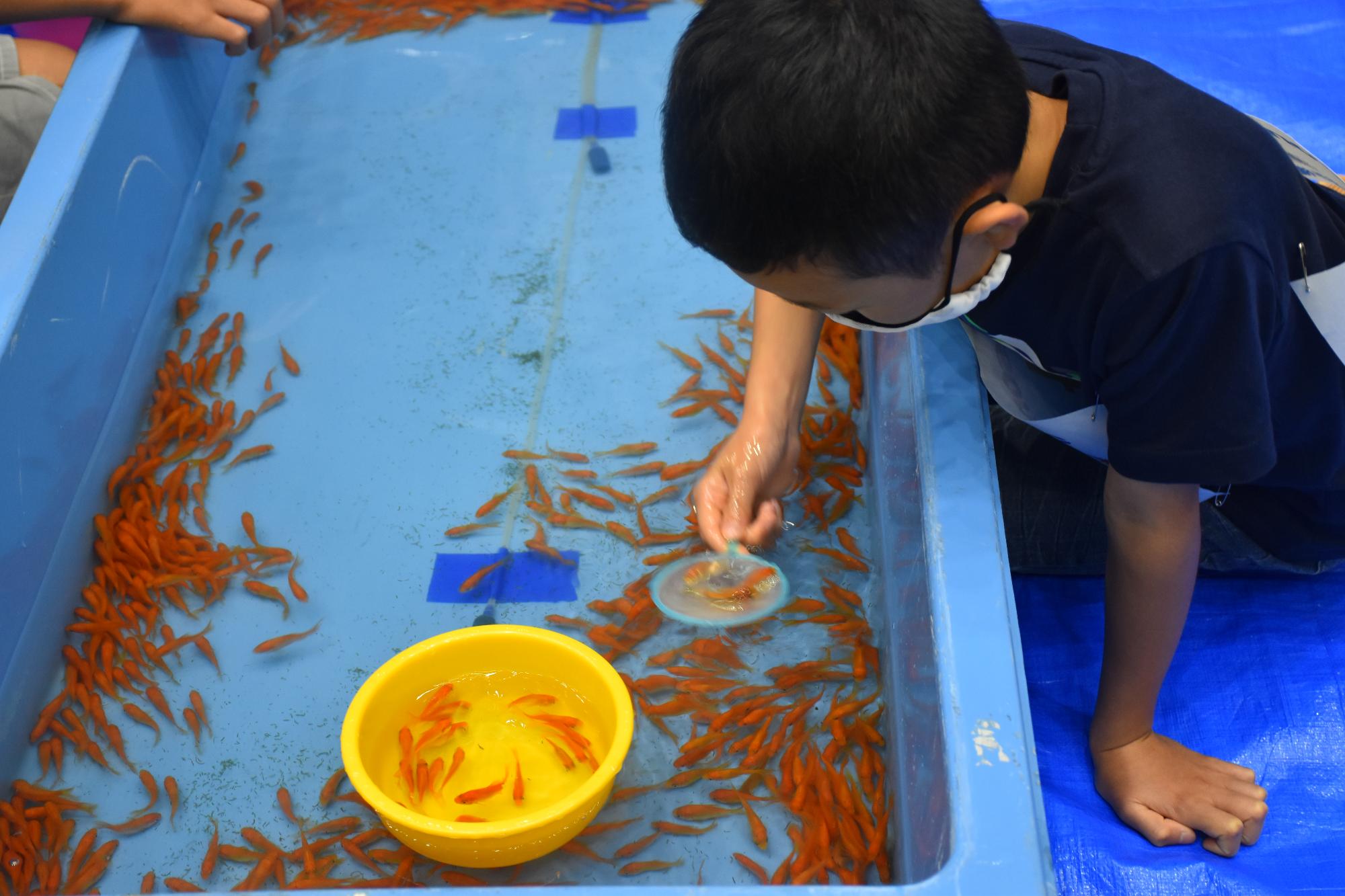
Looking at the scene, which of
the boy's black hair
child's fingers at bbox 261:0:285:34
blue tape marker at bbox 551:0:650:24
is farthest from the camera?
blue tape marker at bbox 551:0:650:24

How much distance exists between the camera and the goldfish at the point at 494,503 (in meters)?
2.33

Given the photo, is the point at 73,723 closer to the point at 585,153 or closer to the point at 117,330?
the point at 117,330

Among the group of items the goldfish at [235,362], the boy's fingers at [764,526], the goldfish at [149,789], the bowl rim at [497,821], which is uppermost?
the boy's fingers at [764,526]

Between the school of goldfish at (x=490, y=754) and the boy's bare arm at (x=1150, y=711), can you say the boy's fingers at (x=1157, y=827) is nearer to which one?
the boy's bare arm at (x=1150, y=711)

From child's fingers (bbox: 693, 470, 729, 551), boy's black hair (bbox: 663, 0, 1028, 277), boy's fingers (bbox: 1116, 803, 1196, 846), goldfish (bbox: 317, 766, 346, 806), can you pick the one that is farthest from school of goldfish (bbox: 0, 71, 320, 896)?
boy's fingers (bbox: 1116, 803, 1196, 846)

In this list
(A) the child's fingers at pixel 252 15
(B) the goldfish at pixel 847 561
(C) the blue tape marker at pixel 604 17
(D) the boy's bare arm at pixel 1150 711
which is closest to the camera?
(D) the boy's bare arm at pixel 1150 711

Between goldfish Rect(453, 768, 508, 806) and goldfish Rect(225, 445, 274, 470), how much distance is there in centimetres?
97

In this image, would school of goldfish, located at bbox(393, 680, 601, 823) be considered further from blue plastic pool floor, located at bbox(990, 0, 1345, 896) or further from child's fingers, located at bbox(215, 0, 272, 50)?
child's fingers, located at bbox(215, 0, 272, 50)

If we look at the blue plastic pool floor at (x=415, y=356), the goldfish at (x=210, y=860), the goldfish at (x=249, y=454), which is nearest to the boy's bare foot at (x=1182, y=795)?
the blue plastic pool floor at (x=415, y=356)

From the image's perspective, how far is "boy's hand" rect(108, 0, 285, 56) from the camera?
2605mm

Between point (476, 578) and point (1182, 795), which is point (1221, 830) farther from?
point (476, 578)

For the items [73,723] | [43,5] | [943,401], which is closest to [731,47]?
[943,401]

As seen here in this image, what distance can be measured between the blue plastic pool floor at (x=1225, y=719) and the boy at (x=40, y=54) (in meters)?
2.27

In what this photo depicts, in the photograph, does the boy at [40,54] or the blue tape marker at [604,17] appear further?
the blue tape marker at [604,17]
